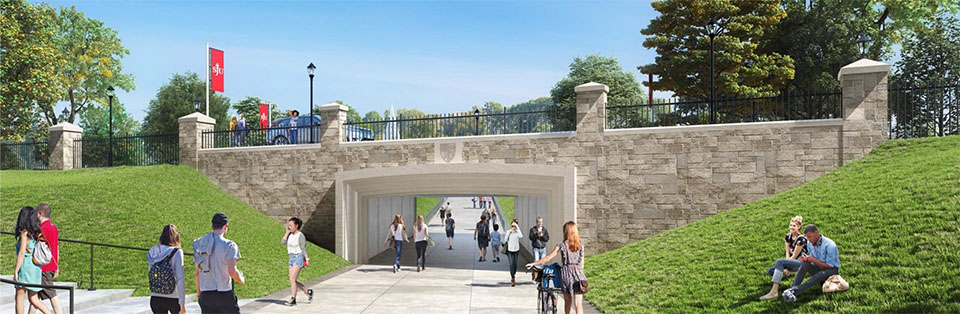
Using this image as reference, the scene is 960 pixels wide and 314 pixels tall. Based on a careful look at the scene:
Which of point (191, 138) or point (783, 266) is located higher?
point (191, 138)

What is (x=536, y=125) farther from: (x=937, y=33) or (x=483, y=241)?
(x=937, y=33)

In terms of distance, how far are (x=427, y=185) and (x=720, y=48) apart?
15.1 m

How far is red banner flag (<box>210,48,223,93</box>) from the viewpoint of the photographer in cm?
3150

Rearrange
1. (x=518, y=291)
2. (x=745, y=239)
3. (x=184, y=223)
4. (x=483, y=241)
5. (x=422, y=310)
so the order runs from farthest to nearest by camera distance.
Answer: (x=483, y=241), (x=184, y=223), (x=518, y=291), (x=745, y=239), (x=422, y=310)

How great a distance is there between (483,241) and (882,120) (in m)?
11.5

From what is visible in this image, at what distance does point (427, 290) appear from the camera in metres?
14.2

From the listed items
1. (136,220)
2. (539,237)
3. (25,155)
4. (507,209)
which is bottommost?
(507,209)

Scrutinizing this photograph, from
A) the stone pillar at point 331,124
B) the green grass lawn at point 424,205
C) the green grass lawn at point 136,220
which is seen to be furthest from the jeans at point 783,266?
the green grass lawn at point 424,205

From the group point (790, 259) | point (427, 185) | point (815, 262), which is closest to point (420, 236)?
point (427, 185)

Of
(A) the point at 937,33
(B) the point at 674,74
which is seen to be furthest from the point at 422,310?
(A) the point at 937,33

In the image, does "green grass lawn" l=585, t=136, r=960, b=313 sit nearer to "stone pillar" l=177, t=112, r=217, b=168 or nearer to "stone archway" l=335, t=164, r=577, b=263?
"stone archway" l=335, t=164, r=577, b=263

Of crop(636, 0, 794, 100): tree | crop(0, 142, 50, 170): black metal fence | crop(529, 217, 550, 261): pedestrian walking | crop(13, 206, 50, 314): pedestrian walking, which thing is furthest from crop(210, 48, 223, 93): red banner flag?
crop(13, 206, 50, 314): pedestrian walking

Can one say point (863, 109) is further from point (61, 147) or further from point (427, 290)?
point (61, 147)

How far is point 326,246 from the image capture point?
2120cm
